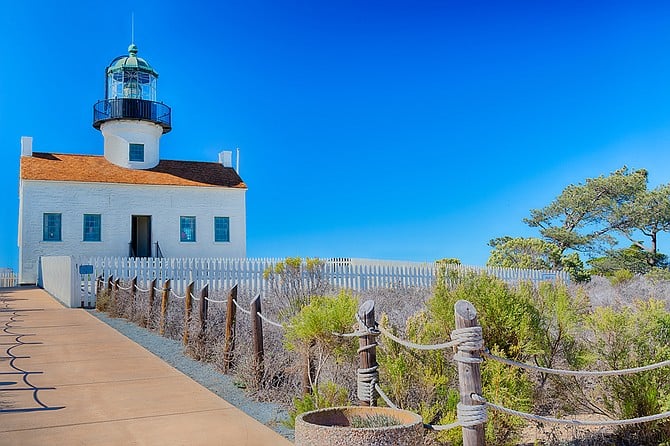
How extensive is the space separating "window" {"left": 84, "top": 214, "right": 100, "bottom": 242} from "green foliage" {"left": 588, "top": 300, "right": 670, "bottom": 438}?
28.3 metres

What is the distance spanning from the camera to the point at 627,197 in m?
34.6

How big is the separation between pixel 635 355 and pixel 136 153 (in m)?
30.6

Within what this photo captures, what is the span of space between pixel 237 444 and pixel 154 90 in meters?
30.9

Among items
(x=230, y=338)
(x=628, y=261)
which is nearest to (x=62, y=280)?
(x=230, y=338)

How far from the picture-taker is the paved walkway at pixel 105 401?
17.0 ft

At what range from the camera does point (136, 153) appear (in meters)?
32.7

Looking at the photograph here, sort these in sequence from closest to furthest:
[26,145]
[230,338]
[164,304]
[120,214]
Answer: [230,338] → [164,304] → [120,214] → [26,145]

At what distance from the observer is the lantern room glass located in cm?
3241

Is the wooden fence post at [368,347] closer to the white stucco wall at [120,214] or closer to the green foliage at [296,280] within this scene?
the green foliage at [296,280]

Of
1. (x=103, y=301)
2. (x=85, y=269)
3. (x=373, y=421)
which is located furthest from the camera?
(x=85, y=269)

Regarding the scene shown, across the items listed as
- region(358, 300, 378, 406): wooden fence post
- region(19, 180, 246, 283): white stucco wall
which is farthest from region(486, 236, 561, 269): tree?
region(358, 300, 378, 406): wooden fence post

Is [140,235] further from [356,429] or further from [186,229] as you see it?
[356,429]

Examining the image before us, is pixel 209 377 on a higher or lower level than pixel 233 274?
lower

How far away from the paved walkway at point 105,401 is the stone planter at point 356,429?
3.86 ft
